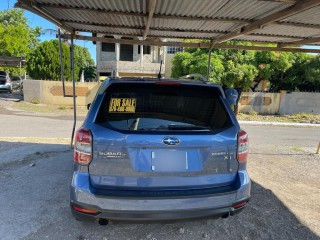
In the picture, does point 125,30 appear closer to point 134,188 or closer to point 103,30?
point 103,30

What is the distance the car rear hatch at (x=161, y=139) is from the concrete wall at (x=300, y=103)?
17.7m

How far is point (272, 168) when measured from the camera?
5.87 metres

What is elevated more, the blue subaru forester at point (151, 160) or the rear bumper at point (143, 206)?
the blue subaru forester at point (151, 160)

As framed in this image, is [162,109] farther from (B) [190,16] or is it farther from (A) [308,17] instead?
(A) [308,17]

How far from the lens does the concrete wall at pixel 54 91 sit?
56.6 ft

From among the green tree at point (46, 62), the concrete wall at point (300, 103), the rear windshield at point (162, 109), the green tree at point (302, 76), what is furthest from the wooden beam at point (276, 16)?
the green tree at point (46, 62)

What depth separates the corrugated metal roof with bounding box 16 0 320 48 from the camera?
409 centimetres

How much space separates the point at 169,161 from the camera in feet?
8.49

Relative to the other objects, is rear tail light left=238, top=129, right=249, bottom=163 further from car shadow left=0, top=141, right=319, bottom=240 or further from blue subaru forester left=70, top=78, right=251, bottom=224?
car shadow left=0, top=141, right=319, bottom=240

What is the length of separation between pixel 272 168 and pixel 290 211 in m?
2.09

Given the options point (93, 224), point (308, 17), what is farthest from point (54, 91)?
point (308, 17)

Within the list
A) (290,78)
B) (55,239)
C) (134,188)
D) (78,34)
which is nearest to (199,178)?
(134,188)

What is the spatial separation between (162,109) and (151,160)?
55 centimetres

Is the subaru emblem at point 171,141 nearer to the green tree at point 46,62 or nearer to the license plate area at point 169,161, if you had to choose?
the license plate area at point 169,161
